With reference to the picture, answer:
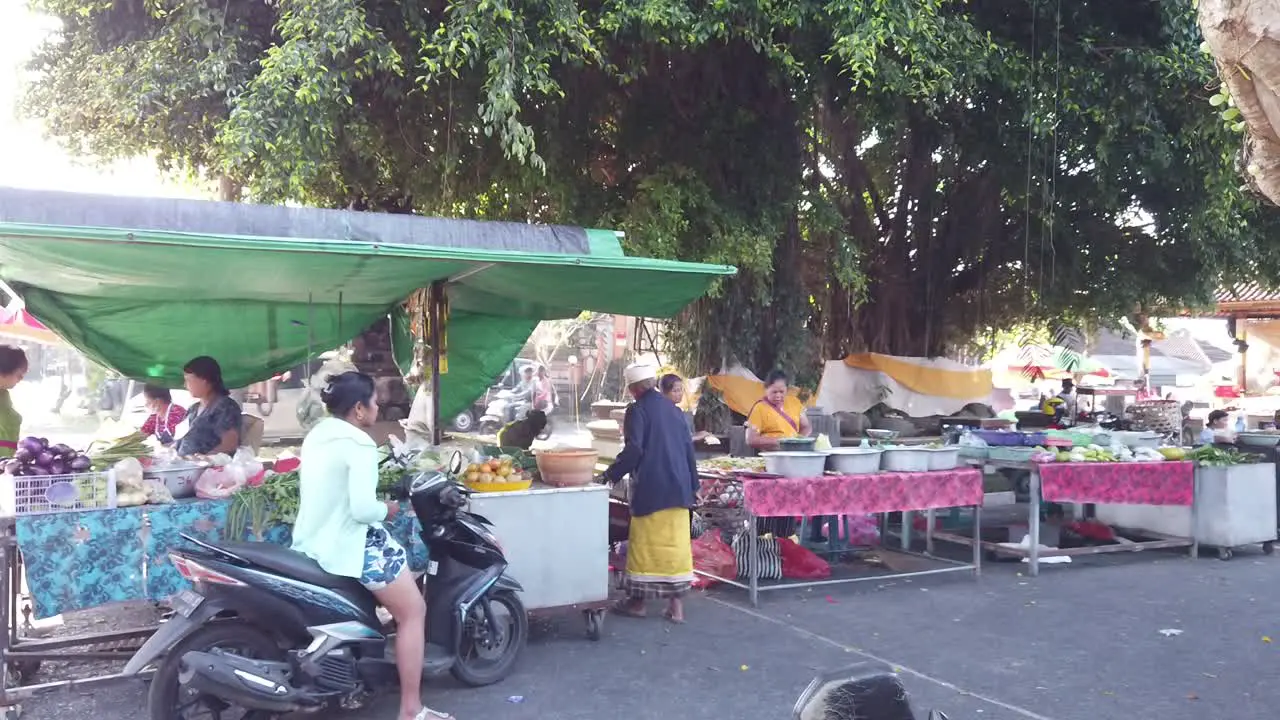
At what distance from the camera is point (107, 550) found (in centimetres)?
472

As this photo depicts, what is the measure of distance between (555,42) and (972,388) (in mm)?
9356

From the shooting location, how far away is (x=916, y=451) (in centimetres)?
733

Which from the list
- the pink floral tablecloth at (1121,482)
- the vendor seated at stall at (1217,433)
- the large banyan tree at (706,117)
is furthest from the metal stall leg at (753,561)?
the vendor seated at stall at (1217,433)

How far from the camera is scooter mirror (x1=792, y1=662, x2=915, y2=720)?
7.11 feet

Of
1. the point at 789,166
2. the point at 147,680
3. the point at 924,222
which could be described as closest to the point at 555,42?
the point at 789,166

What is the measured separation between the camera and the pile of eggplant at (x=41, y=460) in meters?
4.64

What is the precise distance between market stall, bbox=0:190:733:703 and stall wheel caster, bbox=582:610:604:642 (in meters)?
0.15

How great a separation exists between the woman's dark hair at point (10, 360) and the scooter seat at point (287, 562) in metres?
2.93

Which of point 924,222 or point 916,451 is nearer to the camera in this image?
point 916,451

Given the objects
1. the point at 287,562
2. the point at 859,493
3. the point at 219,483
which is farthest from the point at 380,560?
the point at 859,493

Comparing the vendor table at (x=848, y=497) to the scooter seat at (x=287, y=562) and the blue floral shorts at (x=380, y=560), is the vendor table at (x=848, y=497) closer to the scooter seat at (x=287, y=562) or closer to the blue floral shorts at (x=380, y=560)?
the blue floral shorts at (x=380, y=560)

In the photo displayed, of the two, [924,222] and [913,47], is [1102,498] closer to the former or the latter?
[913,47]

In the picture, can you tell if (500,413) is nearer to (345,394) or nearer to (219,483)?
(219,483)

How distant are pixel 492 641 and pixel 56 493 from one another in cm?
223
